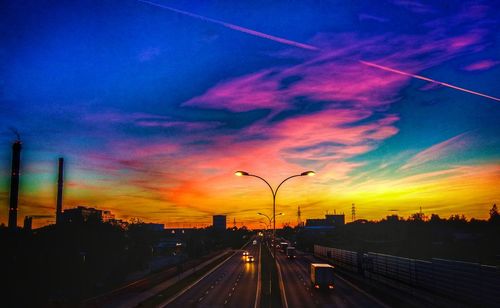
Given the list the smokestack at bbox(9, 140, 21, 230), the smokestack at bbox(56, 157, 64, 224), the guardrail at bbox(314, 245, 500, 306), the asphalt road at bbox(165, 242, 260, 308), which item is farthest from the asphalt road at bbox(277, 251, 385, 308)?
the smokestack at bbox(56, 157, 64, 224)

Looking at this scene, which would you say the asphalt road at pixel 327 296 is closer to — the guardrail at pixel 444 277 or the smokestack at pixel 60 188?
the guardrail at pixel 444 277

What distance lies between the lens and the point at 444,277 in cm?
3503

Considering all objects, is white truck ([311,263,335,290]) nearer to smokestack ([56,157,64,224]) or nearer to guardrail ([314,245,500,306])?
guardrail ([314,245,500,306])

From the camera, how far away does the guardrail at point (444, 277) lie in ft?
92.8

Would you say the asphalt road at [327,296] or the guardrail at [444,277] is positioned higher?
the guardrail at [444,277]

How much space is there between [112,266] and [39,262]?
21.6 metres

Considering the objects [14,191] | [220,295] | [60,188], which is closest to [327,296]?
[220,295]

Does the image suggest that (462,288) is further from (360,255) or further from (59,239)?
(59,239)

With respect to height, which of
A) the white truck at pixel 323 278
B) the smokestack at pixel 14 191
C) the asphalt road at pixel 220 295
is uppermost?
the smokestack at pixel 14 191

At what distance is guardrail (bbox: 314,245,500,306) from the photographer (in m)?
28.3

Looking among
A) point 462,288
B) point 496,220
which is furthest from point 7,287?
point 496,220

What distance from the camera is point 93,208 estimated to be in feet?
457

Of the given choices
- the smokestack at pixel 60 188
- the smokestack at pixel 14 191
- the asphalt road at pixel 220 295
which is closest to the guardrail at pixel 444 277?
the asphalt road at pixel 220 295

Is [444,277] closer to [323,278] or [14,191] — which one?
[323,278]
